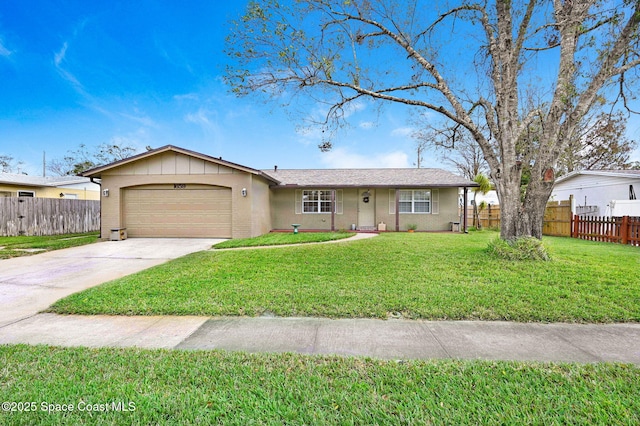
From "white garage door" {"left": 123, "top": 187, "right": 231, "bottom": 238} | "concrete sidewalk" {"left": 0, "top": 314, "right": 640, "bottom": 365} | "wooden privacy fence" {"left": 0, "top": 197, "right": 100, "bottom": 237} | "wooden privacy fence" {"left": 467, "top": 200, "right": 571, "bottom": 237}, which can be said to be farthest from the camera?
"wooden privacy fence" {"left": 0, "top": 197, "right": 100, "bottom": 237}

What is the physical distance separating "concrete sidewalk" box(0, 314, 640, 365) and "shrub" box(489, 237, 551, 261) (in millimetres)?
3529

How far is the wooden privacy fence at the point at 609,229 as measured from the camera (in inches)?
404

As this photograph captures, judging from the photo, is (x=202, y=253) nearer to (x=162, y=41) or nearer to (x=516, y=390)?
(x=516, y=390)

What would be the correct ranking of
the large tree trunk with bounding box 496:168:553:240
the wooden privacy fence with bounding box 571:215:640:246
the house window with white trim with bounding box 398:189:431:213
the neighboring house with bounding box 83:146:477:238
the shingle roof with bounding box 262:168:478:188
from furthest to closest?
the house window with white trim with bounding box 398:189:431:213, the shingle roof with bounding box 262:168:478:188, the neighboring house with bounding box 83:146:477:238, the wooden privacy fence with bounding box 571:215:640:246, the large tree trunk with bounding box 496:168:553:240

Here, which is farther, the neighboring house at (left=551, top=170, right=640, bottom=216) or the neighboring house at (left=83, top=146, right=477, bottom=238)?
the neighboring house at (left=551, top=170, right=640, bottom=216)

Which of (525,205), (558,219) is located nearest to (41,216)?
(525,205)

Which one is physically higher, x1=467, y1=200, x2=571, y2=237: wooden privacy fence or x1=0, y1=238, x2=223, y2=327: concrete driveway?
x1=467, y1=200, x2=571, y2=237: wooden privacy fence

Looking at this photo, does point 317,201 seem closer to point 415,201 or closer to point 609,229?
point 415,201

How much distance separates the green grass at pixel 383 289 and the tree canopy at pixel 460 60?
2072 millimetres

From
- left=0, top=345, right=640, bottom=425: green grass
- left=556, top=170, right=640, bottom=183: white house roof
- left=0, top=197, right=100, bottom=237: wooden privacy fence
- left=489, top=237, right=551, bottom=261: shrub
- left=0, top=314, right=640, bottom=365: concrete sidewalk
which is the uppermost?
left=556, top=170, right=640, bottom=183: white house roof

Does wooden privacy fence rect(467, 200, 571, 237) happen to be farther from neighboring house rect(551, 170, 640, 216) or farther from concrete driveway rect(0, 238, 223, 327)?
concrete driveway rect(0, 238, 223, 327)

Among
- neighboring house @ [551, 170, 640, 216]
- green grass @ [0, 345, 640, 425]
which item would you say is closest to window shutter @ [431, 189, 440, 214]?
neighboring house @ [551, 170, 640, 216]

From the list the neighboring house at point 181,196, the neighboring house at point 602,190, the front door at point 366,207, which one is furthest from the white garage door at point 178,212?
the neighboring house at point 602,190

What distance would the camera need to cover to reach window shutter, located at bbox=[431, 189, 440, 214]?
51.6ft
